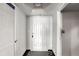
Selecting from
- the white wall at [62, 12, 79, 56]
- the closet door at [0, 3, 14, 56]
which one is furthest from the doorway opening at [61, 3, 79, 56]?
the closet door at [0, 3, 14, 56]

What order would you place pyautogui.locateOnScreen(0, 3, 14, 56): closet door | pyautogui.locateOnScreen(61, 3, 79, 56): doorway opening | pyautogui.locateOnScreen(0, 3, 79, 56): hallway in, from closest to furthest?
pyautogui.locateOnScreen(0, 3, 14, 56): closet door < pyautogui.locateOnScreen(0, 3, 79, 56): hallway < pyautogui.locateOnScreen(61, 3, 79, 56): doorway opening

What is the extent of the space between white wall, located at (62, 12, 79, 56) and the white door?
5.24ft

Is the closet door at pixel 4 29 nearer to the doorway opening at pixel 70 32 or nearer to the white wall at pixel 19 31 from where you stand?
the white wall at pixel 19 31

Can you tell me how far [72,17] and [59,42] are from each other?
3.01 feet

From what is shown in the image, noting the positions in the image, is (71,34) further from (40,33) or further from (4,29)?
(4,29)

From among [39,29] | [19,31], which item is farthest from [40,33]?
[19,31]

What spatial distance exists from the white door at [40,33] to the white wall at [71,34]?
1599 mm

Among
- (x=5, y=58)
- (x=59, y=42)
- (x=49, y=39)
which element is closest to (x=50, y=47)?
(x=49, y=39)

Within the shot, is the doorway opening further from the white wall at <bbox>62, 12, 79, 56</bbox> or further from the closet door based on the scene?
the closet door

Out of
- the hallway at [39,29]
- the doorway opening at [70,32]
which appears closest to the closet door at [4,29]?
the hallway at [39,29]

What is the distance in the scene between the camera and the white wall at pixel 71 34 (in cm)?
301

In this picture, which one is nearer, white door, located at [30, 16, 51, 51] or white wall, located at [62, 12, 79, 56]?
white wall, located at [62, 12, 79, 56]

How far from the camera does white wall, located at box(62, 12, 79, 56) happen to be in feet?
9.86

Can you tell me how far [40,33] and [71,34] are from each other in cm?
184
